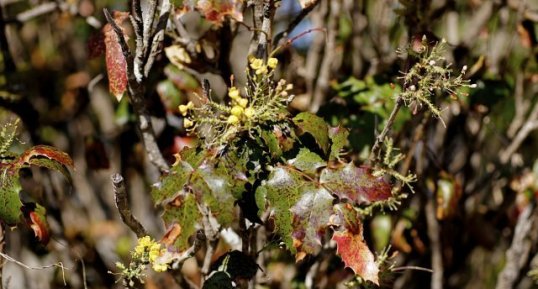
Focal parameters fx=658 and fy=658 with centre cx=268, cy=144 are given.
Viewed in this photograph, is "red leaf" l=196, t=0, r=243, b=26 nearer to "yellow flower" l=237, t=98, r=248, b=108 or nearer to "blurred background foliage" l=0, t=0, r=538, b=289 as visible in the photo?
"blurred background foliage" l=0, t=0, r=538, b=289

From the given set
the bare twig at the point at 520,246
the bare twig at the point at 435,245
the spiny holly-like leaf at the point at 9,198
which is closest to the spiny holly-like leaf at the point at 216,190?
the spiny holly-like leaf at the point at 9,198

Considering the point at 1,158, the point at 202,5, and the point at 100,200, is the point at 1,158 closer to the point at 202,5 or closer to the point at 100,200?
the point at 202,5

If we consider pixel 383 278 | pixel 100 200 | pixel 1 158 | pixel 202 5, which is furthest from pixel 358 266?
pixel 100 200

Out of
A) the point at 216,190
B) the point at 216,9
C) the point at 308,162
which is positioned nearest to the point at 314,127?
the point at 308,162

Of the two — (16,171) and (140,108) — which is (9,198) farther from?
(140,108)

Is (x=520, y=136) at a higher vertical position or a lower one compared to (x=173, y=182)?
lower

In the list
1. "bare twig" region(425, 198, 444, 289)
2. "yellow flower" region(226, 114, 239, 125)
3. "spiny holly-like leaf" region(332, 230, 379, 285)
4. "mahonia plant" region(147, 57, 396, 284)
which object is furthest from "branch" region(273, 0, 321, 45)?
"bare twig" region(425, 198, 444, 289)
